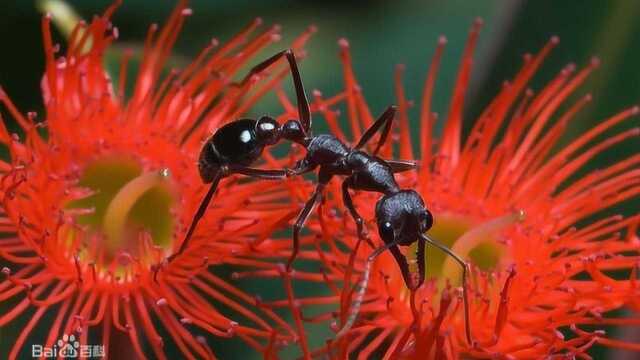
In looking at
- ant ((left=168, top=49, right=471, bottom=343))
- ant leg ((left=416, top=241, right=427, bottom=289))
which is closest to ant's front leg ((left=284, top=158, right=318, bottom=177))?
ant ((left=168, top=49, right=471, bottom=343))

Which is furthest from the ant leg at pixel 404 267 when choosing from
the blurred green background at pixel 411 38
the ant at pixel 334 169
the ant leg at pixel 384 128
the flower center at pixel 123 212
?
the blurred green background at pixel 411 38

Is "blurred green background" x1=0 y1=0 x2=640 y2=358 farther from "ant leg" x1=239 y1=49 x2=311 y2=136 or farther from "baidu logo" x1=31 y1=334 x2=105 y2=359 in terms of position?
"baidu logo" x1=31 y1=334 x2=105 y2=359

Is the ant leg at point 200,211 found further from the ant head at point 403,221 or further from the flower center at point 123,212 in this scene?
the ant head at point 403,221

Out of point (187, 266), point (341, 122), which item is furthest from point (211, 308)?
point (341, 122)

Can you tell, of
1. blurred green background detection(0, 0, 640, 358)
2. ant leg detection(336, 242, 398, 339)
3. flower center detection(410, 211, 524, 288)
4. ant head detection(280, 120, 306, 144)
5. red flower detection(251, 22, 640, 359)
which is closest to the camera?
ant leg detection(336, 242, 398, 339)

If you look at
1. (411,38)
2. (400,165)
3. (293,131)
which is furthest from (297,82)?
(411,38)

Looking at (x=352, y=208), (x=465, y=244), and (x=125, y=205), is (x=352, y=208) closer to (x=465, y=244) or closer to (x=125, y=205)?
(x=465, y=244)
